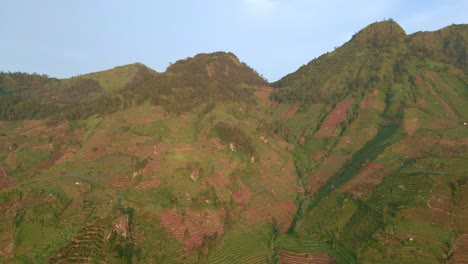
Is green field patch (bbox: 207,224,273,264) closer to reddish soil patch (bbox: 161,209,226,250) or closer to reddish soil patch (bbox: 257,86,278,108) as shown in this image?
reddish soil patch (bbox: 161,209,226,250)

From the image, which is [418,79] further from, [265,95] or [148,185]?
[148,185]

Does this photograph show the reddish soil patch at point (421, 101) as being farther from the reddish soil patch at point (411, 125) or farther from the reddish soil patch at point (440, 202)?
the reddish soil patch at point (440, 202)

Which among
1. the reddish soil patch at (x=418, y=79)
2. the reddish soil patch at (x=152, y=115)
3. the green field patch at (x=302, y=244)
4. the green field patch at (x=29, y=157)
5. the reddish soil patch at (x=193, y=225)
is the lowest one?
the green field patch at (x=302, y=244)

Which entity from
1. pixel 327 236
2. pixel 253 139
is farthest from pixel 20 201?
pixel 253 139

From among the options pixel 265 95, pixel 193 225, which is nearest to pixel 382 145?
pixel 193 225

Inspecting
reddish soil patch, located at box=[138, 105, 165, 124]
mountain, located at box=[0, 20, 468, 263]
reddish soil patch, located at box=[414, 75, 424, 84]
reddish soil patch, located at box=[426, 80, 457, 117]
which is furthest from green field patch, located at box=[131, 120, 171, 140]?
reddish soil patch, located at box=[414, 75, 424, 84]

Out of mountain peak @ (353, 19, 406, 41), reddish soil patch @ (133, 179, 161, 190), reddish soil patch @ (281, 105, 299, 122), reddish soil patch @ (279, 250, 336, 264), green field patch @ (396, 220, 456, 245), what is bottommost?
reddish soil patch @ (279, 250, 336, 264)

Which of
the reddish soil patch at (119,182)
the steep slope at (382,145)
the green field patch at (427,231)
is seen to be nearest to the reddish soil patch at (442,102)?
the steep slope at (382,145)
